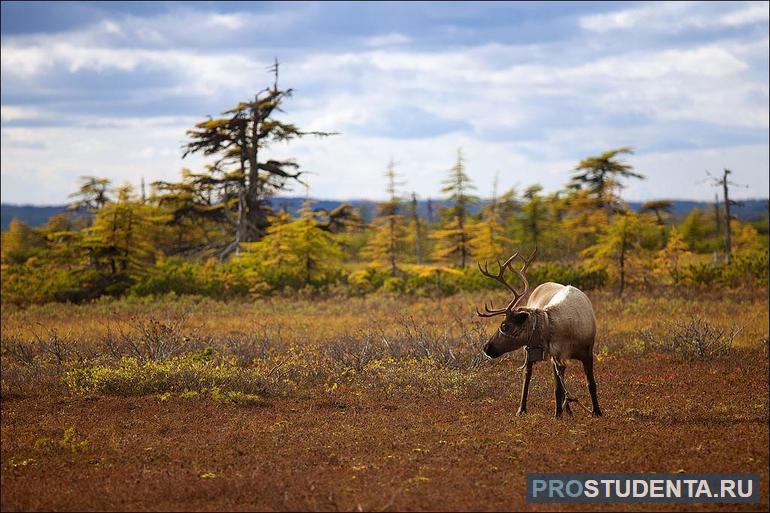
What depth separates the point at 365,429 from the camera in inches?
422

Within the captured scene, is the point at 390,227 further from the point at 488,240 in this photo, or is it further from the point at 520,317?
the point at 520,317

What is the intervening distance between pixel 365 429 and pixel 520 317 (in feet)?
10.1

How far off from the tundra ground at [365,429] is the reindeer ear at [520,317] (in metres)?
1.56

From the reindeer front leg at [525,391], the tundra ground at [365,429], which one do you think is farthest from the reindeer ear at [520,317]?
the tundra ground at [365,429]

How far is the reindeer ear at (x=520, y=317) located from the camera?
11.1 metres

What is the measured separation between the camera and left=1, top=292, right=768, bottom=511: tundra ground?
7688 millimetres

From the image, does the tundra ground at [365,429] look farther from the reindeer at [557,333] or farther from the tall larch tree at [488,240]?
the tall larch tree at [488,240]

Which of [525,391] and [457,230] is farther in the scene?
[457,230]

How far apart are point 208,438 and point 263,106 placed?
108ft

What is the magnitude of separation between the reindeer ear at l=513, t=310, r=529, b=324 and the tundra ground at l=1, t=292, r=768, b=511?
5.13 feet

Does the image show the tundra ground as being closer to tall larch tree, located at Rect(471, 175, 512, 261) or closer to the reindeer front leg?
the reindeer front leg

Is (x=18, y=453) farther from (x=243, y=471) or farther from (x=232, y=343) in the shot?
(x=232, y=343)

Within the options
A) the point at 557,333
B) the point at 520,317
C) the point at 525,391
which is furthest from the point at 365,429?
the point at 557,333

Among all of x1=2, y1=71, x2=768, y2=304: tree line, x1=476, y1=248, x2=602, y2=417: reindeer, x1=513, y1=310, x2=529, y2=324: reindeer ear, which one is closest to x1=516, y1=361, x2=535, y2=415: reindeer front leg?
x1=476, y1=248, x2=602, y2=417: reindeer
